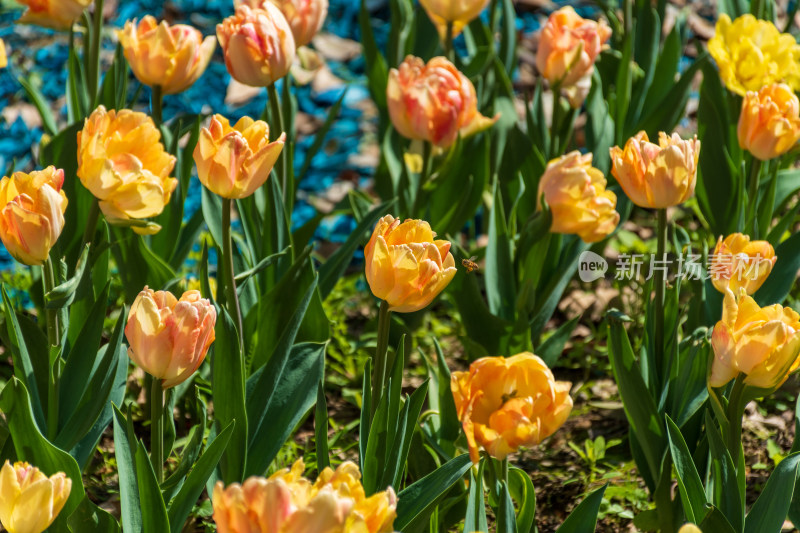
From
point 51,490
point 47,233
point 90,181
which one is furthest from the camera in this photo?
point 90,181

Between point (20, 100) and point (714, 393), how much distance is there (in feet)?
8.40

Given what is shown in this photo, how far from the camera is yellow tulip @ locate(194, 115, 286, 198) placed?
1.29m

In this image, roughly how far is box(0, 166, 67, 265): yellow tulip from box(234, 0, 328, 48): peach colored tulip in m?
0.70

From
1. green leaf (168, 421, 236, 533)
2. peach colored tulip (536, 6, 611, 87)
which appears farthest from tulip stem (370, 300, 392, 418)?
peach colored tulip (536, 6, 611, 87)

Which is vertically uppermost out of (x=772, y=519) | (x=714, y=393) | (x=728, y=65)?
(x=728, y=65)

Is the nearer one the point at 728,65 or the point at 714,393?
the point at 714,393

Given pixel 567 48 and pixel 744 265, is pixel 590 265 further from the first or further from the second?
pixel 744 265

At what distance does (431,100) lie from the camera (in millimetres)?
1769

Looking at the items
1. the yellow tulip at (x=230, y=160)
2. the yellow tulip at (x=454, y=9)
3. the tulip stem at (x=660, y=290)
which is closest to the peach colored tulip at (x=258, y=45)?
the yellow tulip at (x=230, y=160)

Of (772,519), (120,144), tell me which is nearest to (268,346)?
(120,144)

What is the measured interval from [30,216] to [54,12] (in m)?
0.80

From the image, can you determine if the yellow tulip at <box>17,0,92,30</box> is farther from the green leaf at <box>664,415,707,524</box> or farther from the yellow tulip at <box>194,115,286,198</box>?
the green leaf at <box>664,415,707,524</box>

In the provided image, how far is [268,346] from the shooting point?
167 centimetres

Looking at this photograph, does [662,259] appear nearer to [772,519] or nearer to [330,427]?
[772,519]
